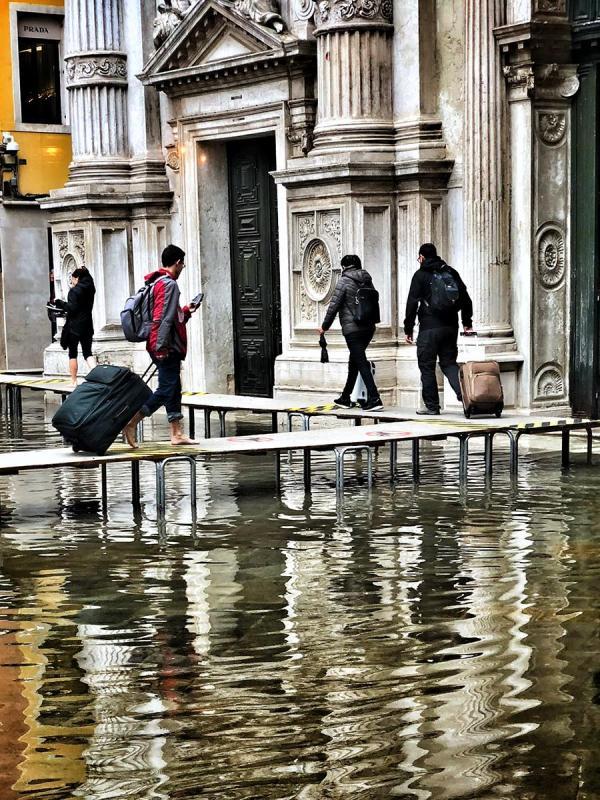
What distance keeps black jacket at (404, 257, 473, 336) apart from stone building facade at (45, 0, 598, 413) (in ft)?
4.19

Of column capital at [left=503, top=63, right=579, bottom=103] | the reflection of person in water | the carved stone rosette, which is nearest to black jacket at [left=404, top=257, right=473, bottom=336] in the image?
column capital at [left=503, top=63, right=579, bottom=103]

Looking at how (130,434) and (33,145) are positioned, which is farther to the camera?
(33,145)

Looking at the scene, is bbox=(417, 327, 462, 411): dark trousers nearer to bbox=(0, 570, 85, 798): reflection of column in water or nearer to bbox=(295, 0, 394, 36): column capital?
bbox=(295, 0, 394, 36): column capital

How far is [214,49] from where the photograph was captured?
68.0ft

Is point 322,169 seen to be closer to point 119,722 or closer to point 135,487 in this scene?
point 135,487

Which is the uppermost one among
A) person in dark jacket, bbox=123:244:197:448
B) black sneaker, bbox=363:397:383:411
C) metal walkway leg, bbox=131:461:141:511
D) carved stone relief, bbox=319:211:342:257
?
carved stone relief, bbox=319:211:342:257

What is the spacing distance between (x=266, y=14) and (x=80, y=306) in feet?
14.7

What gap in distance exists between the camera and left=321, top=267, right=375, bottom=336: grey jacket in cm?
1578

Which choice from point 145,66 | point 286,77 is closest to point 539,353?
point 286,77

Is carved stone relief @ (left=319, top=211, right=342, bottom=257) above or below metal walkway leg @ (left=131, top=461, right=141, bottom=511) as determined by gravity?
above

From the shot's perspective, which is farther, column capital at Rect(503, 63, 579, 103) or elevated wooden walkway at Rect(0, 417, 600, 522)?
column capital at Rect(503, 63, 579, 103)

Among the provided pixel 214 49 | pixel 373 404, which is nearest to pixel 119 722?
pixel 373 404

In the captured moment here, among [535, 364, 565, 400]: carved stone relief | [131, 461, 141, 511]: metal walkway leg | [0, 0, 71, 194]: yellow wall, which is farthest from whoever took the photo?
[0, 0, 71, 194]: yellow wall

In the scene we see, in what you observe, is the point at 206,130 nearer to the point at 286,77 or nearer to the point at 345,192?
the point at 286,77
